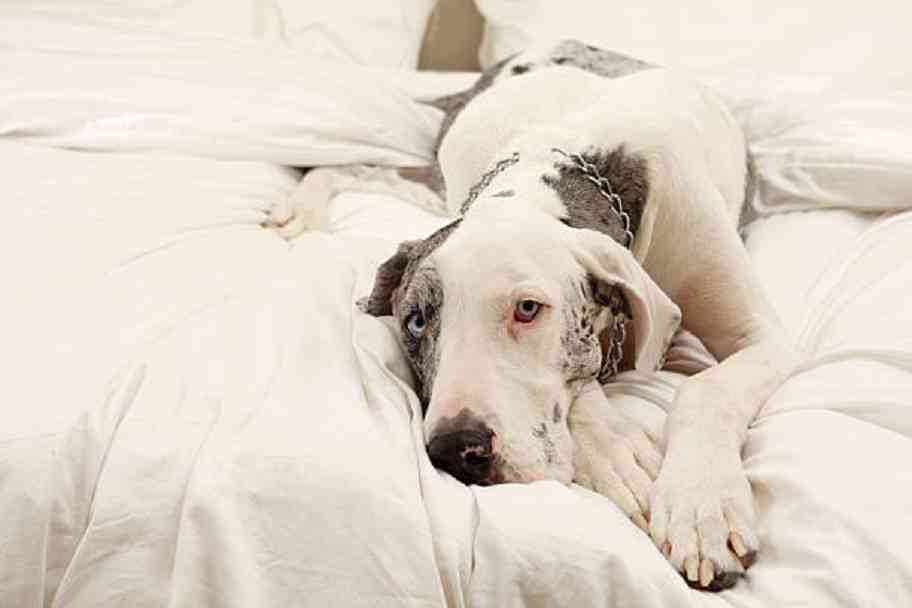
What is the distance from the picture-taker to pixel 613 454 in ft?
4.62

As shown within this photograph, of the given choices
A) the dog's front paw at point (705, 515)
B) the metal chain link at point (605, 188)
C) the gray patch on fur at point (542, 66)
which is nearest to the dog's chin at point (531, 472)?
the dog's front paw at point (705, 515)

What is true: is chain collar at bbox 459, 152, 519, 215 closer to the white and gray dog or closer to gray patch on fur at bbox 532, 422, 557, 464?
the white and gray dog

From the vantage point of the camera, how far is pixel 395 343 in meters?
1.58

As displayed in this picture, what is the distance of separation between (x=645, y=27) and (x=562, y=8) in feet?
0.91

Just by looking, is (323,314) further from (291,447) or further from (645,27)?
(645,27)

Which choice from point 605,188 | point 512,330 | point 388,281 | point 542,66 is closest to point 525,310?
point 512,330

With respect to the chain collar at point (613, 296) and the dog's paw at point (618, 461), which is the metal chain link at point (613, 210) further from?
the dog's paw at point (618, 461)

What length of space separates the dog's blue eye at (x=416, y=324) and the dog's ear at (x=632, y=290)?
0.75ft

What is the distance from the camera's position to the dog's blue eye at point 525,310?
1415 millimetres

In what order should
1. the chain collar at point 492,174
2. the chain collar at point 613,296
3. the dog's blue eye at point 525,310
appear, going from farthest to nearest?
the chain collar at point 492,174, the chain collar at point 613,296, the dog's blue eye at point 525,310

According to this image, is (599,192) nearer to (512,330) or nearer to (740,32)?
(512,330)

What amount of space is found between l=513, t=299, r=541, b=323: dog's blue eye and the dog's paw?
0.16 m

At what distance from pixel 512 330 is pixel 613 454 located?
20cm

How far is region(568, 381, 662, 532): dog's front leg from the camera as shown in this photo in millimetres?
1343
